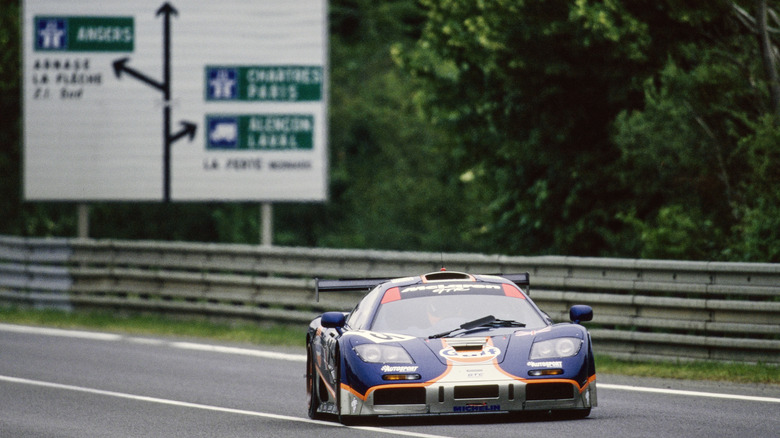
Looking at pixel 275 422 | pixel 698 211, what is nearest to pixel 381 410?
pixel 275 422

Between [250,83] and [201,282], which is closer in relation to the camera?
[201,282]

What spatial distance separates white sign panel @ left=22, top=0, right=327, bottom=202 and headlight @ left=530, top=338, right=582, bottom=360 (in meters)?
14.3

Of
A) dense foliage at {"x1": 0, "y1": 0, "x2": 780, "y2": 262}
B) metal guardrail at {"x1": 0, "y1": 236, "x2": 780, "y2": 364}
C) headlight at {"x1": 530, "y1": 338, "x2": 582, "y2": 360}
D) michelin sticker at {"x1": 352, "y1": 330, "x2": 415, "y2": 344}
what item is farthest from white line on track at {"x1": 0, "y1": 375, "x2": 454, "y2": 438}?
dense foliage at {"x1": 0, "y1": 0, "x2": 780, "y2": 262}

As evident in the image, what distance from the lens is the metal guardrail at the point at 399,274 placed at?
14.4m

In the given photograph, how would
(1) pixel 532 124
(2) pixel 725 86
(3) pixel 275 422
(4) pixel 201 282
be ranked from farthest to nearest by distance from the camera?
(1) pixel 532 124, (4) pixel 201 282, (2) pixel 725 86, (3) pixel 275 422

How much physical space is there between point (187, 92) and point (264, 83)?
1.33 meters

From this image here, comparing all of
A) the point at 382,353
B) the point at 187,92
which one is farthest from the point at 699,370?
the point at 187,92

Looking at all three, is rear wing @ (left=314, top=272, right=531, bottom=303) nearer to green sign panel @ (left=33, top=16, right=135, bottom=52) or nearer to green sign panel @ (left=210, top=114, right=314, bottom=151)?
green sign panel @ (left=210, top=114, right=314, bottom=151)

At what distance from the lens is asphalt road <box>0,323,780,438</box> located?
10070 millimetres

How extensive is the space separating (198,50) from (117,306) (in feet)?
15.5

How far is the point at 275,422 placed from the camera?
11.0 metres

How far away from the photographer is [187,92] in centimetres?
2414

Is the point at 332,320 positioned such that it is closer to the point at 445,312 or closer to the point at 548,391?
the point at 445,312

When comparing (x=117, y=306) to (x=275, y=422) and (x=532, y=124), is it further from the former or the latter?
(x=275, y=422)
